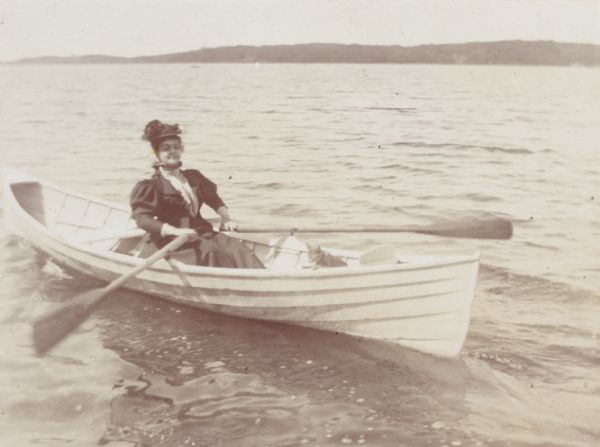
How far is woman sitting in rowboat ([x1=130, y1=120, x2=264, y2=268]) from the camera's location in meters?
6.40

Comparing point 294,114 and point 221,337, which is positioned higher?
point 294,114

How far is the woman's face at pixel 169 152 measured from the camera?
6.44 meters

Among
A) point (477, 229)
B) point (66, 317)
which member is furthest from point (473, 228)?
point (66, 317)

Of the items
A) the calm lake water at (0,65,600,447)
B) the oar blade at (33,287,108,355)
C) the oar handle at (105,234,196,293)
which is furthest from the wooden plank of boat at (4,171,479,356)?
the oar blade at (33,287,108,355)

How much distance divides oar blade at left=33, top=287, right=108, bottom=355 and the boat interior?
3.32 feet

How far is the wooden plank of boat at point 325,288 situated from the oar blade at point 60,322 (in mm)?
892

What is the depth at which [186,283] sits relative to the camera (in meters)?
6.58

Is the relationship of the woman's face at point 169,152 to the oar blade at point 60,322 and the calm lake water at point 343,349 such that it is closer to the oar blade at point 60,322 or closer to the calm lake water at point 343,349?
the oar blade at point 60,322

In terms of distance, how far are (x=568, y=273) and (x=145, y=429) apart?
19.1ft

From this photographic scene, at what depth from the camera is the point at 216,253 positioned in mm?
6559

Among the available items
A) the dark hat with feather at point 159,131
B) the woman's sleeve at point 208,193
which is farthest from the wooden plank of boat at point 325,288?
the dark hat with feather at point 159,131

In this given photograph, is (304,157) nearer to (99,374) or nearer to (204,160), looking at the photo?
(204,160)

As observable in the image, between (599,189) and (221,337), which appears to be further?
(599,189)

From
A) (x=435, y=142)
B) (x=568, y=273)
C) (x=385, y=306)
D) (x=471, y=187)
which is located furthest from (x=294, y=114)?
(x=385, y=306)
